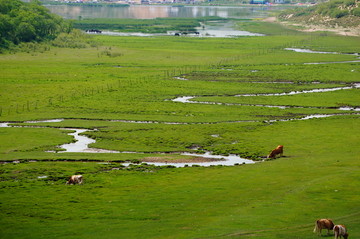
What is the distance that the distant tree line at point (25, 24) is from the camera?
13050 centimetres

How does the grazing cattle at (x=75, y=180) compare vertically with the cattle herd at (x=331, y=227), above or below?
below

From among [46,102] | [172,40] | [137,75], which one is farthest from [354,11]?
[46,102]

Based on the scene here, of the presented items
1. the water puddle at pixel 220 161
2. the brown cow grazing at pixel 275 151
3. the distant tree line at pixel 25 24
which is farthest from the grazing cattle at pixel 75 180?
the distant tree line at pixel 25 24

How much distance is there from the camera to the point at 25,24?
135m

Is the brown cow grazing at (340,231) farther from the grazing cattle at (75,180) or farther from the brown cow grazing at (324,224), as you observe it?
the grazing cattle at (75,180)

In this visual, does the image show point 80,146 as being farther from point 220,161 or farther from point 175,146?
point 220,161

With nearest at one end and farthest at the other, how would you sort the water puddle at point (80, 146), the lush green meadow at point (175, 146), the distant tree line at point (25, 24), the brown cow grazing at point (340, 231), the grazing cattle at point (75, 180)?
the brown cow grazing at point (340, 231) < the lush green meadow at point (175, 146) < the grazing cattle at point (75, 180) < the water puddle at point (80, 146) < the distant tree line at point (25, 24)

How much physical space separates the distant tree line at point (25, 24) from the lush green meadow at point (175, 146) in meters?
11.6

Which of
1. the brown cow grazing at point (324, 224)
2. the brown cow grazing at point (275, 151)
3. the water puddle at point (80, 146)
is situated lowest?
the water puddle at point (80, 146)

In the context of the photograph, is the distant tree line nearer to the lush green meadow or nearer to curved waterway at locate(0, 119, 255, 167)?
the lush green meadow

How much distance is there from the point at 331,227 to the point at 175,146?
1132 inches

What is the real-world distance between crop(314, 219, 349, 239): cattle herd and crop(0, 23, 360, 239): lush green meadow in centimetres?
43

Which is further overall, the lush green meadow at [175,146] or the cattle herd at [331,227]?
the lush green meadow at [175,146]

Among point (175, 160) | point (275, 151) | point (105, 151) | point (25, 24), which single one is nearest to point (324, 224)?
point (275, 151)
